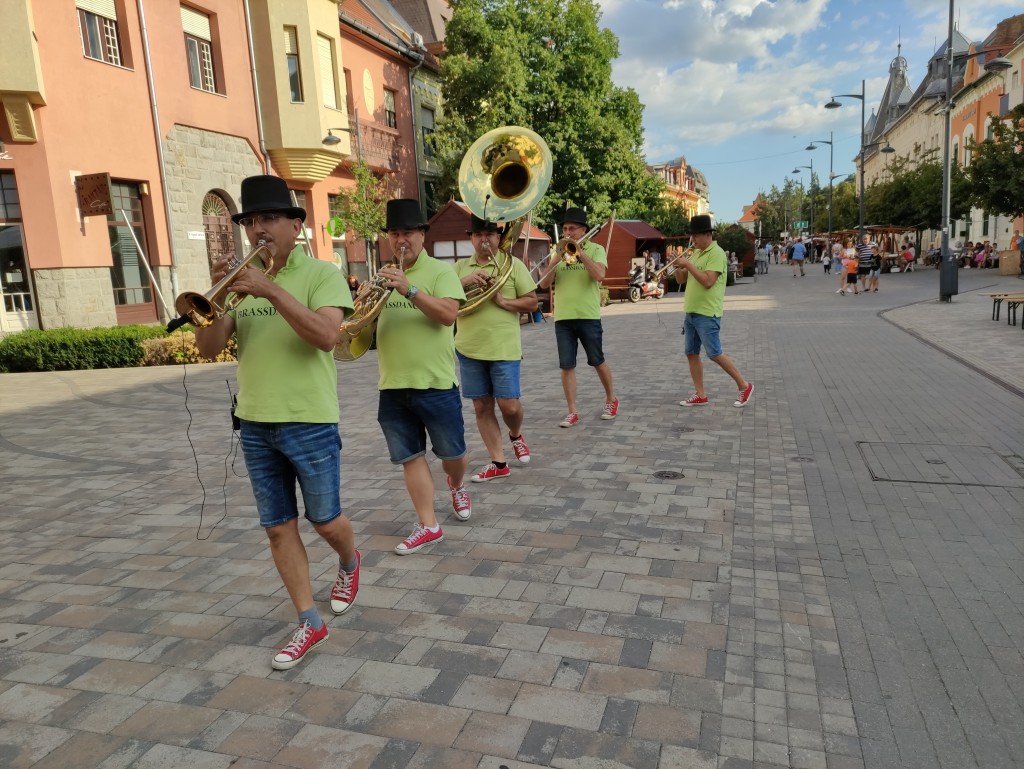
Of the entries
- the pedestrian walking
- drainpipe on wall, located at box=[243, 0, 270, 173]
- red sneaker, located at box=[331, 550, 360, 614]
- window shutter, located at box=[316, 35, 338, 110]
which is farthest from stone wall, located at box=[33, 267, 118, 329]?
red sneaker, located at box=[331, 550, 360, 614]

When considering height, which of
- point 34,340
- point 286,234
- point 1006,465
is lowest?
point 1006,465

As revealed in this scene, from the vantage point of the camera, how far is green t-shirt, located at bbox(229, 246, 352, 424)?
9.71 ft

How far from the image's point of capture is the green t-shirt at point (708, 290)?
7.25m

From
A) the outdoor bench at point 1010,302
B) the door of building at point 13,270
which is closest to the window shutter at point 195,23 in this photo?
the door of building at point 13,270

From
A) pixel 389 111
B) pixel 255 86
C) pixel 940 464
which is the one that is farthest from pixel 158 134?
pixel 940 464

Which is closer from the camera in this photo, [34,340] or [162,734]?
[162,734]

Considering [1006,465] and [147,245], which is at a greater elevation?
[147,245]

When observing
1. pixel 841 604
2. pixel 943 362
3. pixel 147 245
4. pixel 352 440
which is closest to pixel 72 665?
pixel 841 604

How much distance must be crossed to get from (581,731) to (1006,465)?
453 cm

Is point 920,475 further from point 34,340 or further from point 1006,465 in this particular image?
point 34,340

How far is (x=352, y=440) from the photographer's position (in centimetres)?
702

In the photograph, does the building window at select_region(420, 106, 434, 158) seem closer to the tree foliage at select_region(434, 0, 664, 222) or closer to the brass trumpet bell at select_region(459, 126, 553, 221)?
the tree foliage at select_region(434, 0, 664, 222)

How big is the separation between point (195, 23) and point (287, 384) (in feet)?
56.0

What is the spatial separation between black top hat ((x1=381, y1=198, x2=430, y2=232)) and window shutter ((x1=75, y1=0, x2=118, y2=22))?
13677 millimetres
